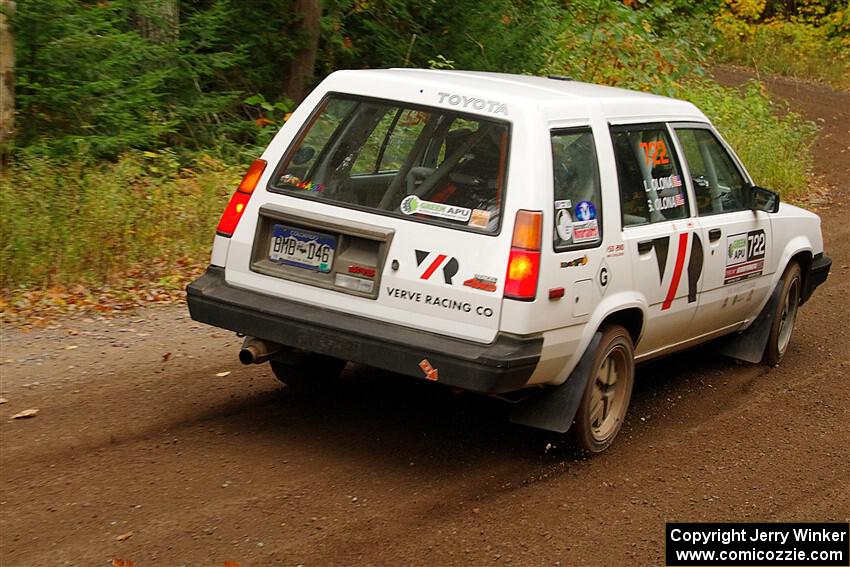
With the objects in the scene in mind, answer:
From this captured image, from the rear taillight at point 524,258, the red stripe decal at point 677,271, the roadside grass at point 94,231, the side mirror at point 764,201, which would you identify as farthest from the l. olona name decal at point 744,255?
the roadside grass at point 94,231

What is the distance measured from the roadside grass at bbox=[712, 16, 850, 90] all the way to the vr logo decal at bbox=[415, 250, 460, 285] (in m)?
28.3

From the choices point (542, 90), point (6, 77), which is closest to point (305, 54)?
point (6, 77)

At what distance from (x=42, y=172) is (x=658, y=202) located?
5.25 metres

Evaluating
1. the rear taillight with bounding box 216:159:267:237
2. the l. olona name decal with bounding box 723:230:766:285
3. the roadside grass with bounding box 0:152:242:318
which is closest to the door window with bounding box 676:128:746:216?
the l. olona name decal with bounding box 723:230:766:285

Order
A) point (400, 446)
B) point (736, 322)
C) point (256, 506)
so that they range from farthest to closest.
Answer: point (736, 322), point (400, 446), point (256, 506)

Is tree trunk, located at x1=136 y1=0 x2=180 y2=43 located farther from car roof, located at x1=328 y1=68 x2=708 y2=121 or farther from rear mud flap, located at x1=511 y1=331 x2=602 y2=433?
rear mud flap, located at x1=511 y1=331 x2=602 y2=433

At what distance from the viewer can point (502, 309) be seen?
17.1 feet

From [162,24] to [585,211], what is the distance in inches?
309

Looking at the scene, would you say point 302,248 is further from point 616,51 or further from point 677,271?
Result: point 616,51

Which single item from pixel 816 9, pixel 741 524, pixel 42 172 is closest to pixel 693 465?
pixel 741 524

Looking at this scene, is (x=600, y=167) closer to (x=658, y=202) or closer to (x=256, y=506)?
(x=658, y=202)

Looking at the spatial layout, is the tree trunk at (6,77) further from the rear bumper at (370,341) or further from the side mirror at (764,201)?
the side mirror at (764,201)

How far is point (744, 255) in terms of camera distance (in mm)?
7293

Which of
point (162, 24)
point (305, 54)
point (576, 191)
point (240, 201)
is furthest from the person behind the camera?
point (305, 54)
